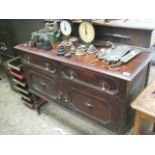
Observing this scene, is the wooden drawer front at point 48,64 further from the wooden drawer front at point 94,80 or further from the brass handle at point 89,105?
the brass handle at point 89,105

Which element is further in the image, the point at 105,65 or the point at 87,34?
the point at 87,34

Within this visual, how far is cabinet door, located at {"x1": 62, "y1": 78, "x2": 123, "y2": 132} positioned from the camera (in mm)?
1317

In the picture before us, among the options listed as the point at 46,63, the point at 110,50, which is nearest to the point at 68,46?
the point at 46,63

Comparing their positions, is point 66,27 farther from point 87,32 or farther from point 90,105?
point 90,105

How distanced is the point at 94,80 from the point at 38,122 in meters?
1.05

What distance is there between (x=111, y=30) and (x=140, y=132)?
0.85m

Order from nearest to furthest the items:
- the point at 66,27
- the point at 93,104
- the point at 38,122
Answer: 1. the point at 93,104
2. the point at 66,27
3. the point at 38,122

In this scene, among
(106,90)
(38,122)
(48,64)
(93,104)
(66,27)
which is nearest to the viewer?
(106,90)

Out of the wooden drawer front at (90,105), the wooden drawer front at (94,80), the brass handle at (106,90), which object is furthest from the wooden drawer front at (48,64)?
the brass handle at (106,90)

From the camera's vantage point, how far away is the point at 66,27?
173 centimetres

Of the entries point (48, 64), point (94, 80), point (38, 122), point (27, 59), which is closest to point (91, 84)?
point (94, 80)

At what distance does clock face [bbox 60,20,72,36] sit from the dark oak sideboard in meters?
0.28

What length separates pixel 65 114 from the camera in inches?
85.5

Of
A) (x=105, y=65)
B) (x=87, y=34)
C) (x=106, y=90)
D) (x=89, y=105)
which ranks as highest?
(x=87, y=34)
